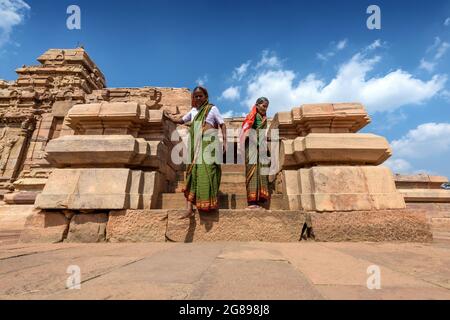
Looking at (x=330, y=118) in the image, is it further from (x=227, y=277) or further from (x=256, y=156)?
(x=227, y=277)

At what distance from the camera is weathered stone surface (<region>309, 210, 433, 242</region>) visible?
279 cm

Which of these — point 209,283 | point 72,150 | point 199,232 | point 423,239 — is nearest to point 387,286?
point 209,283

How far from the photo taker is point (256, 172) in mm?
3295

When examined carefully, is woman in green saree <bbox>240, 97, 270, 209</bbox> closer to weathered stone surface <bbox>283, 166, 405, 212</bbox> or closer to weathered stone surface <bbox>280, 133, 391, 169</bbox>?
weathered stone surface <bbox>283, 166, 405, 212</bbox>

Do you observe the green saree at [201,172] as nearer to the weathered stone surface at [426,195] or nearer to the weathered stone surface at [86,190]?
the weathered stone surface at [86,190]

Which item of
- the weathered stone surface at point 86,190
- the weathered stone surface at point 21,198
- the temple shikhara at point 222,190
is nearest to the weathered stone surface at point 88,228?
the temple shikhara at point 222,190

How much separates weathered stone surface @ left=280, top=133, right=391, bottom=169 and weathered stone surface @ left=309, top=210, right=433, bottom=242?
2.44 ft

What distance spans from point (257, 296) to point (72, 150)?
3206mm

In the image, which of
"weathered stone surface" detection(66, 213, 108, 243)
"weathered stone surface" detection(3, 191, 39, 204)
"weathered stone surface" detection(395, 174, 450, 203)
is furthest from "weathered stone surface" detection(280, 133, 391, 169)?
"weathered stone surface" detection(3, 191, 39, 204)

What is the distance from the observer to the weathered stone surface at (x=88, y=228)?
2910 mm

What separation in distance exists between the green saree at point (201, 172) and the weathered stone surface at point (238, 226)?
0.19 m
